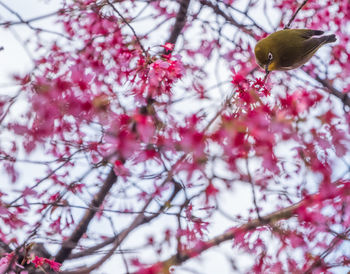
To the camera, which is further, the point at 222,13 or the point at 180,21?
the point at 180,21

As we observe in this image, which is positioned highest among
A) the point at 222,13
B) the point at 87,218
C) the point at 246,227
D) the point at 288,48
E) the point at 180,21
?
the point at 180,21

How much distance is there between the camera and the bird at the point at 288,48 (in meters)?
3.76

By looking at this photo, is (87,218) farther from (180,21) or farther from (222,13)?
(222,13)

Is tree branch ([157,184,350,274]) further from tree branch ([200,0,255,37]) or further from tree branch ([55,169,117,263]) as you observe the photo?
tree branch ([200,0,255,37])

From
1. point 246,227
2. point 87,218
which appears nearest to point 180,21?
point 87,218

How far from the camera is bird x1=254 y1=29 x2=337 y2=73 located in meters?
3.76

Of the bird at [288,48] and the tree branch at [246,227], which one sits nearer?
the tree branch at [246,227]

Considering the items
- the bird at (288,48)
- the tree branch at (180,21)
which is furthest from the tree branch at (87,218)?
the bird at (288,48)

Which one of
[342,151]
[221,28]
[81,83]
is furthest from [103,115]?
[221,28]

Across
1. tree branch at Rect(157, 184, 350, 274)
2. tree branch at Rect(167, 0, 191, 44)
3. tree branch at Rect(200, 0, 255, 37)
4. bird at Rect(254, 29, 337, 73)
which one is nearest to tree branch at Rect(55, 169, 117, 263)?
tree branch at Rect(157, 184, 350, 274)

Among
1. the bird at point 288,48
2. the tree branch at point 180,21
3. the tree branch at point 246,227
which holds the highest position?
the tree branch at point 180,21

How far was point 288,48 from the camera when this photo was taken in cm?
376

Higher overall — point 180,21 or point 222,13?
point 180,21

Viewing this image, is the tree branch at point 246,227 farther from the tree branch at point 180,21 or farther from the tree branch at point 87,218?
the tree branch at point 180,21
